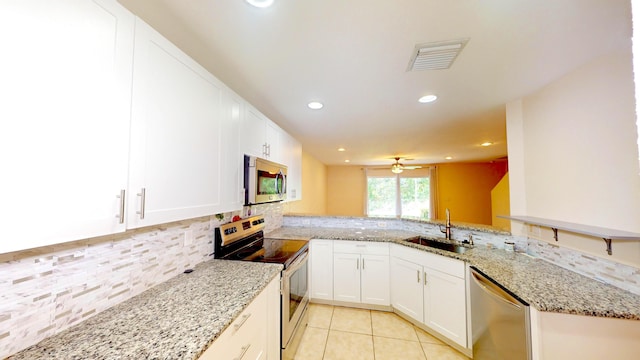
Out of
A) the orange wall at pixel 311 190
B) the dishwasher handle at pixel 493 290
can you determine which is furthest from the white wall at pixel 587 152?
the orange wall at pixel 311 190

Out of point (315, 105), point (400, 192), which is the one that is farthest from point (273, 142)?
point (400, 192)

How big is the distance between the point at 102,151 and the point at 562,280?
2.60 m

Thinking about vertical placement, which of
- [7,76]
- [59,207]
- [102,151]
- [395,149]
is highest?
[395,149]

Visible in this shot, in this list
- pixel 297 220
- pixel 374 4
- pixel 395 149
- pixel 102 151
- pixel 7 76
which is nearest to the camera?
pixel 7 76

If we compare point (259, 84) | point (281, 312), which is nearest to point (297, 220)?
point (281, 312)

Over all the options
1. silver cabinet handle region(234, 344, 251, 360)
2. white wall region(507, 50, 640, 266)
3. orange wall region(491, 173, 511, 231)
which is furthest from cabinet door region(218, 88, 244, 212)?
orange wall region(491, 173, 511, 231)

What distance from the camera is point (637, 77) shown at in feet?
1.06

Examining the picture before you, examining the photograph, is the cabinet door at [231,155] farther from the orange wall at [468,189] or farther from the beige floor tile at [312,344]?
the orange wall at [468,189]

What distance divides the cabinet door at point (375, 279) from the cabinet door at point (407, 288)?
0.26 ft

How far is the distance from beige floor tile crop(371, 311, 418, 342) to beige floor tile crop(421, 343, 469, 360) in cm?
13

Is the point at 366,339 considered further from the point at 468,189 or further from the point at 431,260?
the point at 468,189

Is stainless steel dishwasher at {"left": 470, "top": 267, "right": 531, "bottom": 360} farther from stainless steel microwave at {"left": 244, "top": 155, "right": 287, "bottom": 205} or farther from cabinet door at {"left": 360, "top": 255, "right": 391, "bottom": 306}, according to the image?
stainless steel microwave at {"left": 244, "top": 155, "right": 287, "bottom": 205}

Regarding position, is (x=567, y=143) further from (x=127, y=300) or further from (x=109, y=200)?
(x=127, y=300)

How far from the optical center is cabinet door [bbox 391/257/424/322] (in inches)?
89.0
